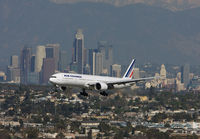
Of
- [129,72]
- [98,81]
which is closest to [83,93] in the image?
[98,81]

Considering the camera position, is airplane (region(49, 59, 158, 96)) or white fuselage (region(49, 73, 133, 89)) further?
airplane (region(49, 59, 158, 96))

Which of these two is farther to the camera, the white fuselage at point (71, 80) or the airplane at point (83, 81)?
the airplane at point (83, 81)

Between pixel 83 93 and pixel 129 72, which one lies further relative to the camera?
pixel 129 72

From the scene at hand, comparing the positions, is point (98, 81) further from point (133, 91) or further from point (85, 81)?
point (133, 91)

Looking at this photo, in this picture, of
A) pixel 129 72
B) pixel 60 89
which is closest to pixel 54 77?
pixel 60 89

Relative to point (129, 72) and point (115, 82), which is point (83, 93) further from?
point (129, 72)

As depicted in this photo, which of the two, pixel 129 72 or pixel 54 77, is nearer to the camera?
pixel 54 77

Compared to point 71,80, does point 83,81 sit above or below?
below

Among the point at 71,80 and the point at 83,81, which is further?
the point at 83,81
